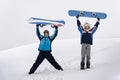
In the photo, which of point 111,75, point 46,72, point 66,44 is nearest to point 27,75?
point 46,72

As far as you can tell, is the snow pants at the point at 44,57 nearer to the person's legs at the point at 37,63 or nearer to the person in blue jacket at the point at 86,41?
the person's legs at the point at 37,63

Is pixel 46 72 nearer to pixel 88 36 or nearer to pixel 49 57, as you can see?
pixel 49 57

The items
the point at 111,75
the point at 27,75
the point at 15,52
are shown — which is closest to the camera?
the point at 111,75

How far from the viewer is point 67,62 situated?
1223 centimetres

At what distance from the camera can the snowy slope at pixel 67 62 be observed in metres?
10.8

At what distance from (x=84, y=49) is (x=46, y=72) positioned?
Result: 1.09 m

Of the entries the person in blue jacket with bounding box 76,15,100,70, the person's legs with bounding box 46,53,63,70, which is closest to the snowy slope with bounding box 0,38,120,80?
the person's legs with bounding box 46,53,63,70

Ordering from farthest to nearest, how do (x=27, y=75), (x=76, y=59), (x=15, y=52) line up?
(x=15, y=52), (x=76, y=59), (x=27, y=75)

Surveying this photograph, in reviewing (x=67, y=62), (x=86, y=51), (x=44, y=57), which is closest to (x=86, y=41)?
(x=86, y=51)

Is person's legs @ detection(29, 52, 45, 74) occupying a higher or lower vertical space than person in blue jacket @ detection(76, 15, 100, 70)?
lower

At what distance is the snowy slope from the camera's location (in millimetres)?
10812

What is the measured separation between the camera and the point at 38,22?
1142cm

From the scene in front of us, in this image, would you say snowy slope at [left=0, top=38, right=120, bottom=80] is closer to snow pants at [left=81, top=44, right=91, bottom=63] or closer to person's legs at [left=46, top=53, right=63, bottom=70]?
person's legs at [left=46, top=53, right=63, bottom=70]

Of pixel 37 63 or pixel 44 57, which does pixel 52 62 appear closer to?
pixel 44 57
